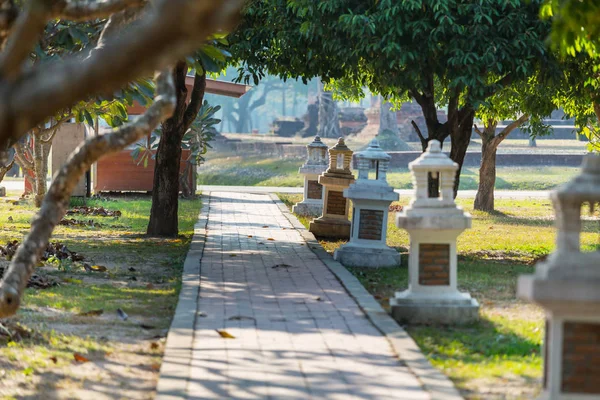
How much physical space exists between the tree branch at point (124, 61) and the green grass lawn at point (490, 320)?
3.89 m

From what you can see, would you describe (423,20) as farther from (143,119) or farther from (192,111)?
(143,119)

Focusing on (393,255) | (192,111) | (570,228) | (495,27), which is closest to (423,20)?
(495,27)

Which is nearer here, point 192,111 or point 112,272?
point 112,272

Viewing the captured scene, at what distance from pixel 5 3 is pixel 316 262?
771cm

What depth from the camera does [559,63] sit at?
1383 cm

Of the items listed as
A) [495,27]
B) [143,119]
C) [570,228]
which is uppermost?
[495,27]

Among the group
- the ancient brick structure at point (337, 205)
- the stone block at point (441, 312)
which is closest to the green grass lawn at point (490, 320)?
the stone block at point (441, 312)

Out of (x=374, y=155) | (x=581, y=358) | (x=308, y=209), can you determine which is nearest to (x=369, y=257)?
(x=374, y=155)

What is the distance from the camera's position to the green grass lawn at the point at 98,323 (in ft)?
22.2

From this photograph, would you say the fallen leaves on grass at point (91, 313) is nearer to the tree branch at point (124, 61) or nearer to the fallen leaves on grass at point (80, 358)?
the fallen leaves on grass at point (80, 358)

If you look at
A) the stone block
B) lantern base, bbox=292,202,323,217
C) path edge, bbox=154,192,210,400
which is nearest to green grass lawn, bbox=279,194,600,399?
the stone block

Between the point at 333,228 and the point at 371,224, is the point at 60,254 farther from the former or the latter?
the point at 333,228

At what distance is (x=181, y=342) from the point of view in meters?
7.64

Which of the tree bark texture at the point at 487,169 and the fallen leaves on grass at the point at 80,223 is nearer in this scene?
the fallen leaves on grass at the point at 80,223
